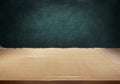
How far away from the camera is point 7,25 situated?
2.35m

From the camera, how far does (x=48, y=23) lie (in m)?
2.34

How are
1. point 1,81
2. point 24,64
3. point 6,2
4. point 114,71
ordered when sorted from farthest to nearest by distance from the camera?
1. point 6,2
2. point 24,64
3. point 114,71
4. point 1,81

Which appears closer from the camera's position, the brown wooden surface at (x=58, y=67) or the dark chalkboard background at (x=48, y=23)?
the brown wooden surface at (x=58, y=67)

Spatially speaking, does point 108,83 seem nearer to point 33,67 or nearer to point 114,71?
point 114,71

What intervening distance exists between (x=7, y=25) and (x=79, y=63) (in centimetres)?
123

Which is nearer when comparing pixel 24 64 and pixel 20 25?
pixel 24 64

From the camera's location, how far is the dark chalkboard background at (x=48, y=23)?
2.33 m

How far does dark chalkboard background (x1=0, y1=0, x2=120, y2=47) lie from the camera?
2.33 metres

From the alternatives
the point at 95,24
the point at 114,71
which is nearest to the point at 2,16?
the point at 95,24

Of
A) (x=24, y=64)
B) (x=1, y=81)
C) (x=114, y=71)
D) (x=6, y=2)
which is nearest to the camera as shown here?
(x=1, y=81)

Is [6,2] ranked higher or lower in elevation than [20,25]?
higher

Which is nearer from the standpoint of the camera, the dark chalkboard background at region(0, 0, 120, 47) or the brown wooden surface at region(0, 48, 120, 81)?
the brown wooden surface at region(0, 48, 120, 81)

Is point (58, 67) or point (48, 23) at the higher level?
point (58, 67)

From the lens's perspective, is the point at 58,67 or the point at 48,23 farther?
the point at 48,23
